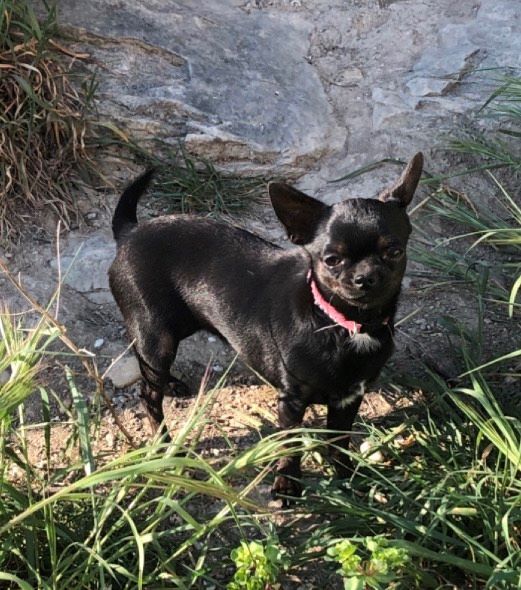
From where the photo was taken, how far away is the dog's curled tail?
3.17 meters

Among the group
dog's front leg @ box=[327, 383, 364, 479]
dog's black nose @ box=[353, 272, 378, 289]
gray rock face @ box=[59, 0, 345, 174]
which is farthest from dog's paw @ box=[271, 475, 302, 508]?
gray rock face @ box=[59, 0, 345, 174]

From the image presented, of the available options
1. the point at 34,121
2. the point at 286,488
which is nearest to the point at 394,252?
the point at 286,488

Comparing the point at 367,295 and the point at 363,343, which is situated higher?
the point at 367,295

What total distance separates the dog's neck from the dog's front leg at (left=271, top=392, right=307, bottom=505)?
0.32m

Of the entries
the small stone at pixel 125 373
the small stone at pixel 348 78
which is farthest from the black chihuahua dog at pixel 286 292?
the small stone at pixel 348 78

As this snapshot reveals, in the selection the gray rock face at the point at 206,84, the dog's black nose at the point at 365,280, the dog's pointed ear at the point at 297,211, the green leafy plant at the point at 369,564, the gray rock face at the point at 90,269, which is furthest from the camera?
the gray rock face at the point at 206,84

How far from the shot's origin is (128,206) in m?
3.19

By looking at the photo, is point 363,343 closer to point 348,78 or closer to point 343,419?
point 343,419

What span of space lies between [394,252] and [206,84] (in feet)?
7.36

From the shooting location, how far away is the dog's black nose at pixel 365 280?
2.51 metres

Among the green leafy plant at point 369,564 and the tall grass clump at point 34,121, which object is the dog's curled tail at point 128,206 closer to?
the tall grass clump at point 34,121

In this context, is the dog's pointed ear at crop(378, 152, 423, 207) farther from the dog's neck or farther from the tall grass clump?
the tall grass clump

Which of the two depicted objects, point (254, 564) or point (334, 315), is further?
point (334, 315)

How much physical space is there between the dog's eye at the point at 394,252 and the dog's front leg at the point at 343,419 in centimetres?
49
